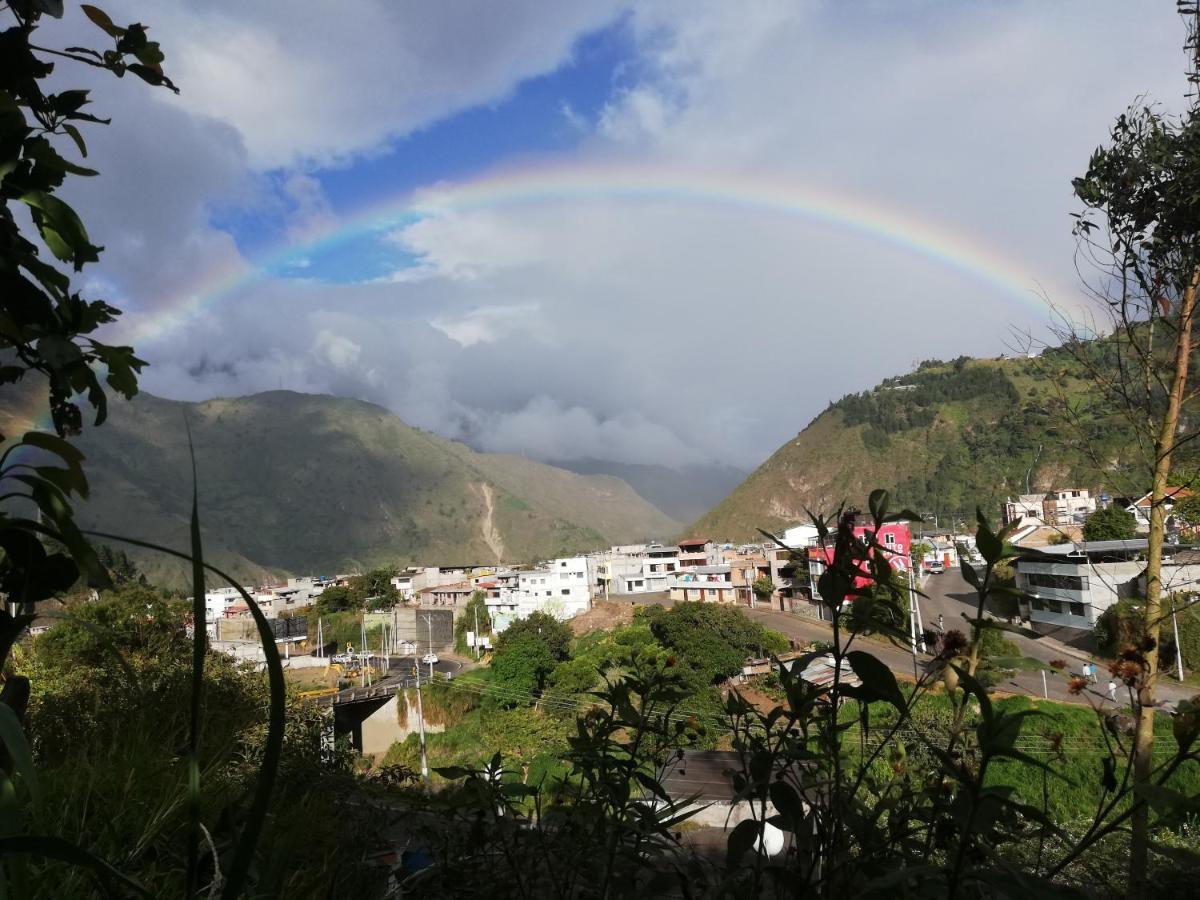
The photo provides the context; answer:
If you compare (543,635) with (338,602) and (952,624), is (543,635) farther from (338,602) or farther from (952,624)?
(338,602)

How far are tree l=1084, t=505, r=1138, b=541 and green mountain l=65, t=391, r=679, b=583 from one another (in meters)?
90.5

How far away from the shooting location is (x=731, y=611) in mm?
23016

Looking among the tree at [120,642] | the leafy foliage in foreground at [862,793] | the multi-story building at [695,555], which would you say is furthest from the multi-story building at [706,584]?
the leafy foliage in foreground at [862,793]

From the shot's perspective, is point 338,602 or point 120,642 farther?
point 338,602

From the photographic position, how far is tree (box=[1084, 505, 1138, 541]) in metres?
22.5

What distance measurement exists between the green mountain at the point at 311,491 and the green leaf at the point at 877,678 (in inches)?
3990

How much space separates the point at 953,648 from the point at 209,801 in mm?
1874

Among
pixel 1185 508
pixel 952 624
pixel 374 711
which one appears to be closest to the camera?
pixel 1185 508

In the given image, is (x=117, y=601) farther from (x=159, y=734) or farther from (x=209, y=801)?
(x=209, y=801)

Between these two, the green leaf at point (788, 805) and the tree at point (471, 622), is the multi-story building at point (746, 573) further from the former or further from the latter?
the green leaf at point (788, 805)

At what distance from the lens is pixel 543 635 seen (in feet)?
80.8

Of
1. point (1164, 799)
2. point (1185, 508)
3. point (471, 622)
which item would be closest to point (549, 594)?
point (471, 622)

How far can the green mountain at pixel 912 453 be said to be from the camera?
67.4 m

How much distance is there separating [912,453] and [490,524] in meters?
79.3
